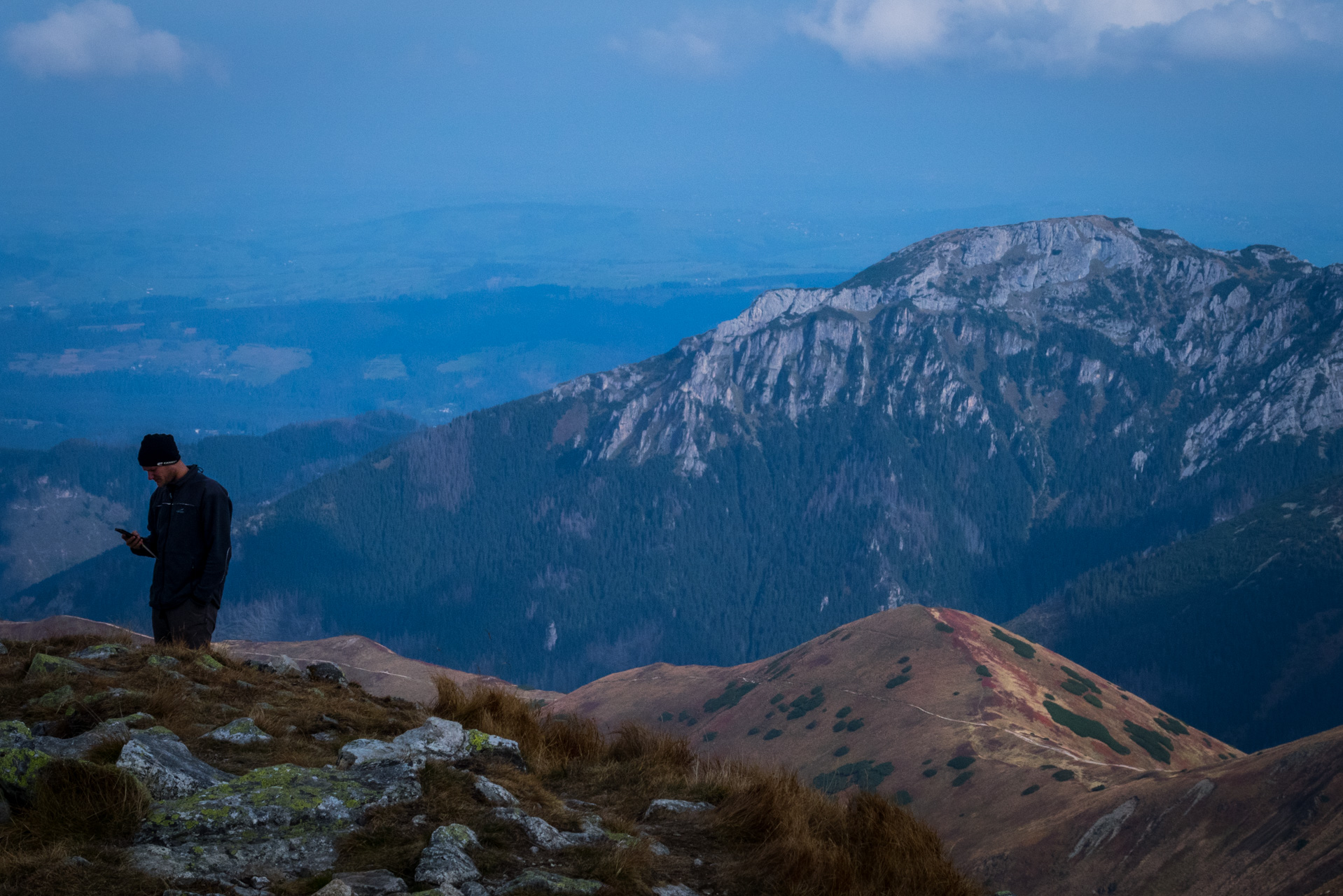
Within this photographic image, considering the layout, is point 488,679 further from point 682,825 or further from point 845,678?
point 845,678

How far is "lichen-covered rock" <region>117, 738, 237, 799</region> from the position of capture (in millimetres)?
9773

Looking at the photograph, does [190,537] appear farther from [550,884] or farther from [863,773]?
[863,773]

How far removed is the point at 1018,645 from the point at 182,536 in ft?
356

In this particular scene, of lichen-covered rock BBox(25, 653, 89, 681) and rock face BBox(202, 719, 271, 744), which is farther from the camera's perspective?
lichen-covered rock BBox(25, 653, 89, 681)

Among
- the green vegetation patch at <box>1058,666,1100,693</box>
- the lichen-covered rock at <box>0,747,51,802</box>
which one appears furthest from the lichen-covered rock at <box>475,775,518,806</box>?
the green vegetation patch at <box>1058,666,1100,693</box>

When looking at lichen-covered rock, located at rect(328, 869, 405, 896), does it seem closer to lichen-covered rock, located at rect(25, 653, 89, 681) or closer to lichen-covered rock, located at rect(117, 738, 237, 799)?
lichen-covered rock, located at rect(117, 738, 237, 799)

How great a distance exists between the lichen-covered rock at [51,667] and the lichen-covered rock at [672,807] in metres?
8.22

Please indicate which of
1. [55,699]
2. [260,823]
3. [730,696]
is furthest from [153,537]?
[730,696]

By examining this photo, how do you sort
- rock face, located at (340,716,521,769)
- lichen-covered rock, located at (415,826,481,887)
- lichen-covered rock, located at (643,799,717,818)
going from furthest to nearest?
lichen-covered rock, located at (643,799,717,818)
rock face, located at (340,716,521,769)
lichen-covered rock, located at (415,826,481,887)

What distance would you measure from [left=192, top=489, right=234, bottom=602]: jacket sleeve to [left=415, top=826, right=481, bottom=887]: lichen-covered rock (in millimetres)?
8343

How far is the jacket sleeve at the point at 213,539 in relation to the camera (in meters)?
15.8

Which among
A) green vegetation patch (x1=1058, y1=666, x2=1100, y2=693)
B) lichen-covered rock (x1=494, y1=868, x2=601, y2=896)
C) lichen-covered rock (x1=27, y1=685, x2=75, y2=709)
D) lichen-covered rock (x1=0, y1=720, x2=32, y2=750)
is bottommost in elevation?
green vegetation patch (x1=1058, y1=666, x2=1100, y2=693)

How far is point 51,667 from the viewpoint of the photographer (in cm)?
1381

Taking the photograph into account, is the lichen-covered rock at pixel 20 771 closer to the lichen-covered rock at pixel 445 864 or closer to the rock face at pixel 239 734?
the rock face at pixel 239 734
